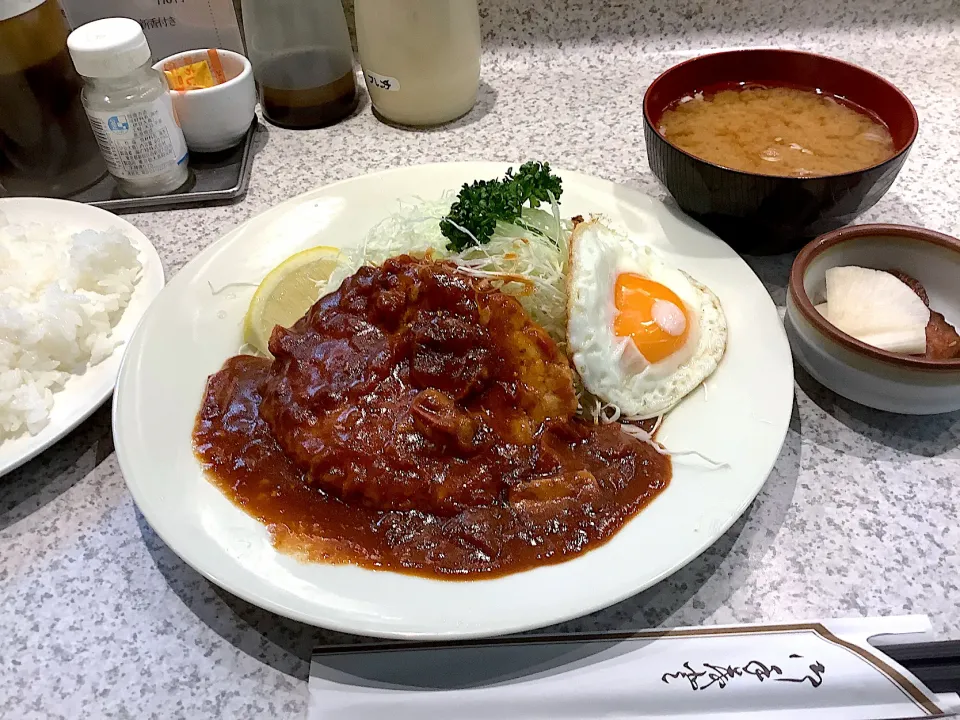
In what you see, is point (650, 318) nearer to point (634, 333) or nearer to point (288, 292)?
point (634, 333)

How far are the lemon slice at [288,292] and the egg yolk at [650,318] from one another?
78 centimetres

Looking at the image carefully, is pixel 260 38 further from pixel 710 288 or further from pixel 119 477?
pixel 710 288

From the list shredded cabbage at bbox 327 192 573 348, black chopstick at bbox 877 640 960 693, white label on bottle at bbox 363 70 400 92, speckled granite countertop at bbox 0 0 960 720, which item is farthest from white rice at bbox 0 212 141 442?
black chopstick at bbox 877 640 960 693

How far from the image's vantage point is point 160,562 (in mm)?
1478

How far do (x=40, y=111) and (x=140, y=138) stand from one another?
1.20ft

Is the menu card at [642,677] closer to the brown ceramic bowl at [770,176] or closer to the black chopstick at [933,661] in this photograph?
the black chopstick at [933,661]

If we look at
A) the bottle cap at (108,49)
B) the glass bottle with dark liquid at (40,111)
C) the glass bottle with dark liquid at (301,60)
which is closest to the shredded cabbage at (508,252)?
the bottle cap at (108,49)

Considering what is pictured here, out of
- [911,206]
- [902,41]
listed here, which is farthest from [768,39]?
[911,206]

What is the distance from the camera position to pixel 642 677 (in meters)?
1.22

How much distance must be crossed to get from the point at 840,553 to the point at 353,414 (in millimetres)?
1041

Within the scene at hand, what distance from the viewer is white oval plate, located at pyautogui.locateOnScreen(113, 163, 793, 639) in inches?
47.8

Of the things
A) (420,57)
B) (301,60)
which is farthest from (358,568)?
(301,60)

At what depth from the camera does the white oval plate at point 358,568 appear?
1215 mm

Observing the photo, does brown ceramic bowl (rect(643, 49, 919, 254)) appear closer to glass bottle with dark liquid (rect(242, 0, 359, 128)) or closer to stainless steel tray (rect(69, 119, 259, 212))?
glass bottle with dark liquid (rect(242, 0, 359, 128))
